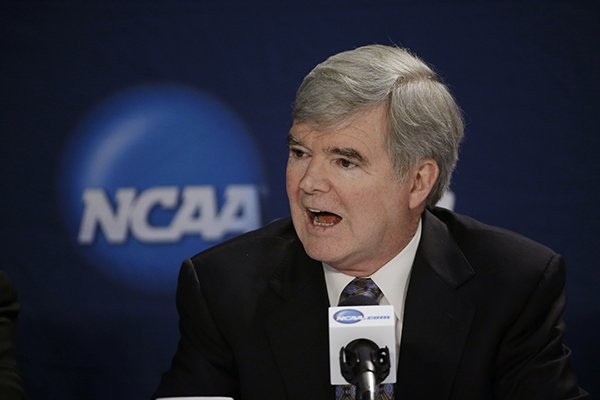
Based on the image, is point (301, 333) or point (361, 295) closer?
point (361, 295)

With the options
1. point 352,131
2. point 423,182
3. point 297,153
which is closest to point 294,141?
point 297,153

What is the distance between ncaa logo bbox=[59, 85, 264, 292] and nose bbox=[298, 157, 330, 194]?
2.99 feet

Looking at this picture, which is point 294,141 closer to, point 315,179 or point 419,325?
point 315,179

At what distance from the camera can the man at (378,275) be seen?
8.06ft

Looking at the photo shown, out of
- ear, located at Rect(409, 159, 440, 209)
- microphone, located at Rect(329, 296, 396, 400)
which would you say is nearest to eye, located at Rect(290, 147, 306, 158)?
ear, located at Rect(409, 159, 440, 209)

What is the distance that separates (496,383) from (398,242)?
42cm

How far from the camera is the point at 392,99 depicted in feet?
8.06

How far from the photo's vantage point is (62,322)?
3393mm

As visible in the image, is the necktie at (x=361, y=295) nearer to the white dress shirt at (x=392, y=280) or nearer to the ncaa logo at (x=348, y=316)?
the white dress shirt at (x=392, y=280)

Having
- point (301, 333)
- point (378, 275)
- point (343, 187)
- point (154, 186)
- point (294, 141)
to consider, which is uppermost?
point (294, 141)

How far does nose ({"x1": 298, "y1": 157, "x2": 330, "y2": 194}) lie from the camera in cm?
243

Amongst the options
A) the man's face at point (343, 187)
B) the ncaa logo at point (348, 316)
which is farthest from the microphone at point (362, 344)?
the man's face at point (343, 187)

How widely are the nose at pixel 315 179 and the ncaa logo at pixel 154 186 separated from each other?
91cm

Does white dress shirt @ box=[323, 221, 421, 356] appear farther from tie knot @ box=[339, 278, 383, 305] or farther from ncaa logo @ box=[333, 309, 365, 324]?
ncaa logo @ box=[333, 309, 365, 324]
